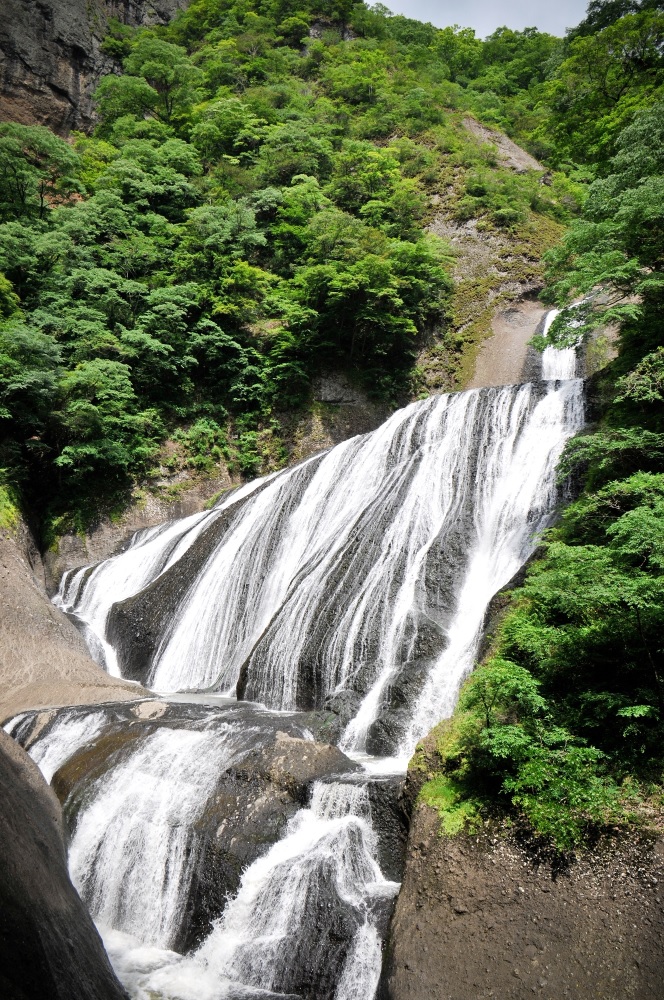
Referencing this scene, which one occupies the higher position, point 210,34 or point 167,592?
point 210,34

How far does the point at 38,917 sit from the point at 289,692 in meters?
6.93

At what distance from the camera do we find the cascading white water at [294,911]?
17.1 feet

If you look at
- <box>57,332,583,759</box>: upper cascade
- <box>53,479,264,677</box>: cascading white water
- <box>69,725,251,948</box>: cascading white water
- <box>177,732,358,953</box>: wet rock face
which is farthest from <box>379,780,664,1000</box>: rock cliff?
<box>53,479,264,677</box>: cascading white water

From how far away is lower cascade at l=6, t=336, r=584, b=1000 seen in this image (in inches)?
225

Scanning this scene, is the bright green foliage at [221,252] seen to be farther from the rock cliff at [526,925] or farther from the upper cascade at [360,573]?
the rock cliff at [526,925]

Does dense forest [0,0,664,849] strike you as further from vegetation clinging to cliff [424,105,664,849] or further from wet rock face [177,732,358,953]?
wet rock face [177,732,358,953]

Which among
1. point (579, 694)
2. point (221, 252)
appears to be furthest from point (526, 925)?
point (221, 252)

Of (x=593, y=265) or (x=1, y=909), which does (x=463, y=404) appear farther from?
(x=1, y=909)

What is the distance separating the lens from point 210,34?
155 feet

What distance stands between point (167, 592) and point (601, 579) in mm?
11103

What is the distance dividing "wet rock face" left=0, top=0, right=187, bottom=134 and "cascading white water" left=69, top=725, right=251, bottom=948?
4343 centimetres

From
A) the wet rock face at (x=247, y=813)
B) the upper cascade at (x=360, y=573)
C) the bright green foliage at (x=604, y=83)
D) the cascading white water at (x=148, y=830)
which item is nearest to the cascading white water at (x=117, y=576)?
the upper cascade at (x=360, y=573)

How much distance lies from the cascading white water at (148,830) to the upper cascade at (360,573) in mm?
2259

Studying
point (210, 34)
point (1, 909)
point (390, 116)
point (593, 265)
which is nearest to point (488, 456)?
point (593, 265)
